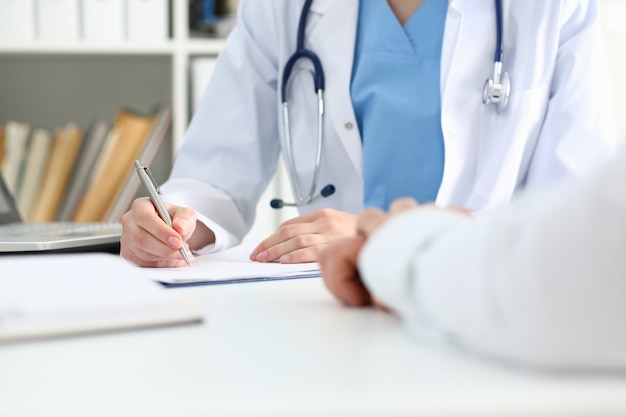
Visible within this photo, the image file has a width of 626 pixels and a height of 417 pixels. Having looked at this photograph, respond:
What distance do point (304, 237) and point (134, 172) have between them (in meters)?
1.21

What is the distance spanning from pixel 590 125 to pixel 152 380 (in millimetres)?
999

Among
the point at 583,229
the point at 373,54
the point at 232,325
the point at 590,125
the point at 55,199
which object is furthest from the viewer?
the point at 55,199

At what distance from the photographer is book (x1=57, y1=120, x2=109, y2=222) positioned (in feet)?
7.04

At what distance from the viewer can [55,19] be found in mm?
2078

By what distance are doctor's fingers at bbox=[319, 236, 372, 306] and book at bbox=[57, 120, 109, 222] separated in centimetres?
163

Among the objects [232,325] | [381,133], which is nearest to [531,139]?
[381,133]

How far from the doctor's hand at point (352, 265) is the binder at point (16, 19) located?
1665 millimetres

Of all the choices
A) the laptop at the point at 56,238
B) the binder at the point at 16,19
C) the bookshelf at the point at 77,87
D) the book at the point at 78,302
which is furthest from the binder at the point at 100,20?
the book at the point at 78,302

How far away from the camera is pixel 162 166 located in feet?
7.55

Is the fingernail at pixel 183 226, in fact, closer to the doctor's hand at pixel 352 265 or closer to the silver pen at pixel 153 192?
the silver pen at pixel 153 192

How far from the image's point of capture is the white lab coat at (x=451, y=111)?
1.29m

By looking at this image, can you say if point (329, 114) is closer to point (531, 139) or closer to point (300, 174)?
point (300, 174)

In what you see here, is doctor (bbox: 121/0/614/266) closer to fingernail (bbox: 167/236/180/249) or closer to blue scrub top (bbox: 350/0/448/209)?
blue scrub top (bbox: 350/0/448/209)

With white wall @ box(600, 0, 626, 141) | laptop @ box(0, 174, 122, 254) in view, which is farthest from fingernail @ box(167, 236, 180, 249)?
white wall @ box(600, 0, 626, 141)
